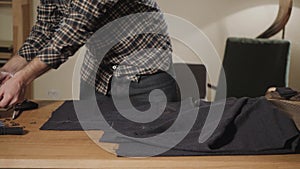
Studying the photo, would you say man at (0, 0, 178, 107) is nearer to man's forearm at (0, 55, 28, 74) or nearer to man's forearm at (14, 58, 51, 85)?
man's forearm at (0, 55, 28, 74)

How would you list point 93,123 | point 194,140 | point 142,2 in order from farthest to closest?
point 142,2 < point 93,123 < point 194,140

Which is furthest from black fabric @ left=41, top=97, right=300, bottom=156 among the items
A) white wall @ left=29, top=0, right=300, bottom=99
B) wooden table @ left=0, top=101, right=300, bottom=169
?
white wall @ left=29, top=0, right=300, bottom=99

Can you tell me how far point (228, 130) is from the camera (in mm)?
1089

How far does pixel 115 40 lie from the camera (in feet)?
5.31

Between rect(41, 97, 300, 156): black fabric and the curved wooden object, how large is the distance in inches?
84.0

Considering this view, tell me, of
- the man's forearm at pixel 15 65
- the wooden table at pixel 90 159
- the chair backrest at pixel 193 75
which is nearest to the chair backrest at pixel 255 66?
the chair backrest at pixel 193 75

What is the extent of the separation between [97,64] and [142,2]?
32 cm

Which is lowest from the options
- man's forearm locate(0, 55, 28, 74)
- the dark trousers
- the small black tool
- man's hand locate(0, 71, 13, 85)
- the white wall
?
the small black tool

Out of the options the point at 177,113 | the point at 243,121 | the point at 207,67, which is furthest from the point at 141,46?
the point at 207,67

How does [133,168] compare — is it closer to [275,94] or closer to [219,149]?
[219,149]

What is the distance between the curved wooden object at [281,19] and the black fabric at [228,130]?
2133mm

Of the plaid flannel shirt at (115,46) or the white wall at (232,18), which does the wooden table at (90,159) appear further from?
the white wall at (232,18)

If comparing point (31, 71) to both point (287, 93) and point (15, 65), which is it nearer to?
point (15, 65)

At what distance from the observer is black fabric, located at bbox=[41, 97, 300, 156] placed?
1.03m
